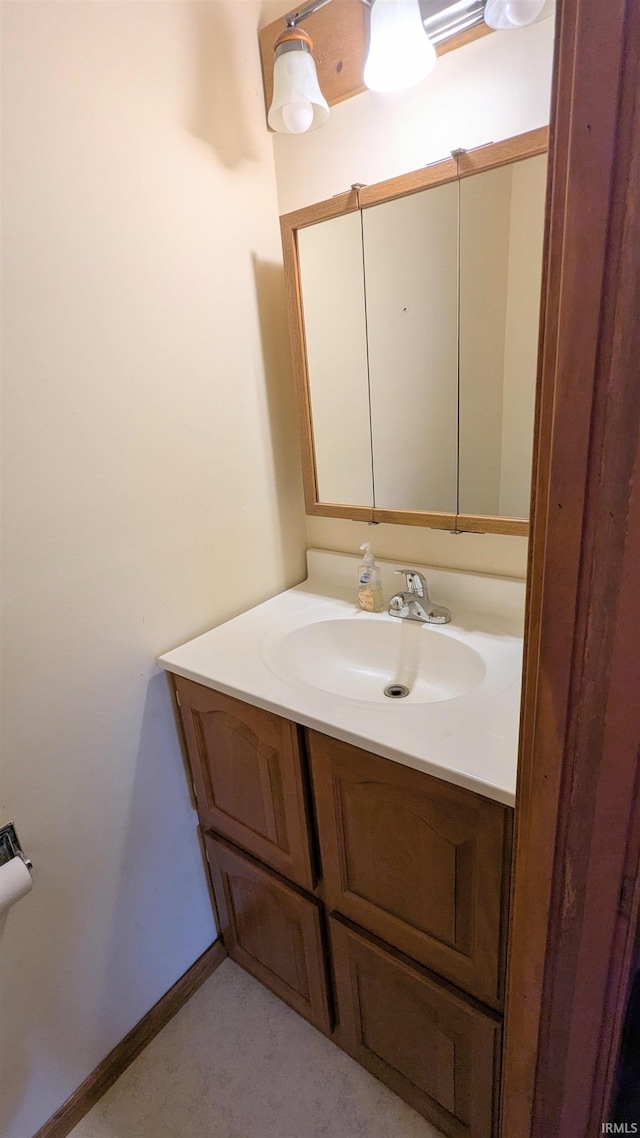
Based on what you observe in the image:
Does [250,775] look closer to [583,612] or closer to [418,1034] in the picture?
[418,1034]

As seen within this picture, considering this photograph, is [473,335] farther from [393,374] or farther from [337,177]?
[337,177]

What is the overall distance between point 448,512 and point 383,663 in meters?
0.38

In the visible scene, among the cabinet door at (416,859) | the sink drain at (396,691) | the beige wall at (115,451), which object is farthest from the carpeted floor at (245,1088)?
the sink drain at (396,691)

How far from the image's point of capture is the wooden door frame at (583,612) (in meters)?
0.34

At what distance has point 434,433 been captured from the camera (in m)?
1.19

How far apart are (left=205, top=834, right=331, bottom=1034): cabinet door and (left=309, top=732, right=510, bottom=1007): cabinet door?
0.15 meters

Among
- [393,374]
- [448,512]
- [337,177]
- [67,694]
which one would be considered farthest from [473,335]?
[67,694]

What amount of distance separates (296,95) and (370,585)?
3.32 feet

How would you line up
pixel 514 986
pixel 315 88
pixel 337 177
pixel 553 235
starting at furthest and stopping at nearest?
pixel 337 177 → pixel 315 88 → pixel 514 986 → pixel 553 235

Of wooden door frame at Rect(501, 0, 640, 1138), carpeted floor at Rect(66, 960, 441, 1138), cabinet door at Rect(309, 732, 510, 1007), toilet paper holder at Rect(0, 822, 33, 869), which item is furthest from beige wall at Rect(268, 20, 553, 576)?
carpeted floor at Rect(66, 960, 441, 1138)

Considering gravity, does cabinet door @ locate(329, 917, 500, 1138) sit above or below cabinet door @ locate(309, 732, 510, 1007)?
below

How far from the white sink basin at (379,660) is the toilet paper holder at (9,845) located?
0.55 m

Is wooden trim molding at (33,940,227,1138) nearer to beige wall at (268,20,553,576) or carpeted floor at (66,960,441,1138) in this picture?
carpeted floor at (66,960,441,1138)

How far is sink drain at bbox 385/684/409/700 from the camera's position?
3.80ft
